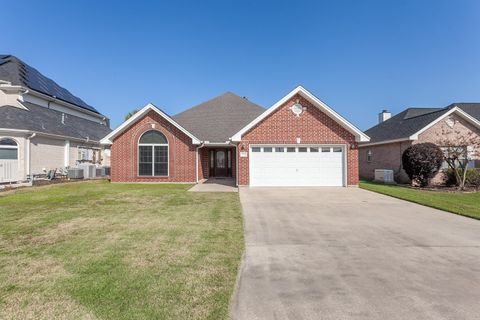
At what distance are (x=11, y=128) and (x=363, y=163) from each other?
85.3ft

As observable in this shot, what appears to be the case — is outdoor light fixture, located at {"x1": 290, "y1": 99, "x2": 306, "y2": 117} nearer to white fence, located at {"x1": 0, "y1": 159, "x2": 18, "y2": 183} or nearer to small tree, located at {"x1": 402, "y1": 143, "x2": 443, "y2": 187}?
small tree, located at {"x1": 402, "y1": 143, "x2": 443, "y2": 187}

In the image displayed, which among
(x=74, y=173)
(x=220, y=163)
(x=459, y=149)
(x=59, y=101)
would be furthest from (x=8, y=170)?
(x=459, y=149)

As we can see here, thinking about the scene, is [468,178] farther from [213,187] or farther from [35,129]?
[35,129]

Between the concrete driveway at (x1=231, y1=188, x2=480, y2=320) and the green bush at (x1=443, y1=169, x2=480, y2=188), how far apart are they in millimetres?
10462

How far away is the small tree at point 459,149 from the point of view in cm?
1547

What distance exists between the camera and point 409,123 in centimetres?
2020

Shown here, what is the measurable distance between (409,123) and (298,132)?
35.0 ft

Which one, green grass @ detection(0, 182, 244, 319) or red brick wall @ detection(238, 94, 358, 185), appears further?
red brick wall @ detection(238, 94, 358, 185)

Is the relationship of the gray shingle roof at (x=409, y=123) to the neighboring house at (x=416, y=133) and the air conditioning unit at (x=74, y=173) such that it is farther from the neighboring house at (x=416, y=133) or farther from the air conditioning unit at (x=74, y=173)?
the air conditioning unit at (x=74, y=173)

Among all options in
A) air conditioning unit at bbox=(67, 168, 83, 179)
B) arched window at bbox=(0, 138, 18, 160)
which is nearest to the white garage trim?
air conditioning unit at bbox=(67, 168, 83, 179)

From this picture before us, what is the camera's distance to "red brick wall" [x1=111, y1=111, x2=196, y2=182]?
17062 mm

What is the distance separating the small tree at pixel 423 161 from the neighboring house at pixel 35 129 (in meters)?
23.3

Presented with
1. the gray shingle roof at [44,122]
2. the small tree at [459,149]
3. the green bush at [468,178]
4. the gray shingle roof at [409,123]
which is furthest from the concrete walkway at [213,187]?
the green bush at [468,178]

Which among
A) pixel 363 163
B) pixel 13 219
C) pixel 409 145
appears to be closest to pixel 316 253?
pixel 13 219
